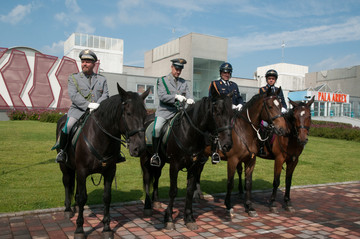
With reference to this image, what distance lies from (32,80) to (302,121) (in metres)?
37.4

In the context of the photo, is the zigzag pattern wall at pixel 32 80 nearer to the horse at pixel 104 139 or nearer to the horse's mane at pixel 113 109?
the horse at pixel 104 139

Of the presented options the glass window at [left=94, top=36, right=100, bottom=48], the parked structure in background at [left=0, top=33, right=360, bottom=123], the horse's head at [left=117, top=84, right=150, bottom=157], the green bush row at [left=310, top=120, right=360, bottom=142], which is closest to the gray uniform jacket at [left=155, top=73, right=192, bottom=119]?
the horse's head at [left=117, top=84, right=150, bottom=157]

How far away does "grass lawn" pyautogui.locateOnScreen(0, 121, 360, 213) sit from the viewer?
741cm

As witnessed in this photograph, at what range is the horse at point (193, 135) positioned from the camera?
5254 mm

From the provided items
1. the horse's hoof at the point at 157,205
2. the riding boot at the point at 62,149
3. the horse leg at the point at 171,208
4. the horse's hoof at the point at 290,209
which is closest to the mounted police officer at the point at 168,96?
the horse leg at the point at 171,208

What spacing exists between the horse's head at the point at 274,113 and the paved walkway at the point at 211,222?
2.01m

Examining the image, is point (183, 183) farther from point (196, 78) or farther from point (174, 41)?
point (174, 41)

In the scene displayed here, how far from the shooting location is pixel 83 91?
19.1ft

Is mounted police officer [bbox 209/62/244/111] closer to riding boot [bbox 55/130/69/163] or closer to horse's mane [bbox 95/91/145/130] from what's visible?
horse's mane [bbox 95/91/145/130]

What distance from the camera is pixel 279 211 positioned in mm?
7234

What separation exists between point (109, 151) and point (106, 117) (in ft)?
2.02

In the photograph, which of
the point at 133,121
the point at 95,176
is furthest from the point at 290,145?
the point at 95,176

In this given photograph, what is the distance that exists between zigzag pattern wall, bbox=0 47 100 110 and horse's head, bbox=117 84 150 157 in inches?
1430

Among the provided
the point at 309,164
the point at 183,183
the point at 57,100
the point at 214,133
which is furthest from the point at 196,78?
the point at 214,133
